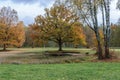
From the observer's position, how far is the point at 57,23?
55.6 metres

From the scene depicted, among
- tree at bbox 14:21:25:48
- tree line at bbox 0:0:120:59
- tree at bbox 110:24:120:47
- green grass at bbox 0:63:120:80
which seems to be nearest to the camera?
green grass at bbox 0:63:120:80

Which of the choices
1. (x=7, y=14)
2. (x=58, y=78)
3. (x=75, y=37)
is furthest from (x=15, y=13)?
(x=58, y=78)

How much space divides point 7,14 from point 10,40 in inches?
280

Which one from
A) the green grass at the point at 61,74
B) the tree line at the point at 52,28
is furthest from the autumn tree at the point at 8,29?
the green grass at the point at 61,74

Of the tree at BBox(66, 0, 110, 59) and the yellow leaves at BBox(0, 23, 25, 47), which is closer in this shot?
the tree at BBox(66, 0, 110, 59)

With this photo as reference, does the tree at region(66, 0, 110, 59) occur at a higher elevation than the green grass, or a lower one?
higher

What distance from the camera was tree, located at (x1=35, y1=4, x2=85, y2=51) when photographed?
54750 mm

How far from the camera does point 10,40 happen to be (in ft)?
209

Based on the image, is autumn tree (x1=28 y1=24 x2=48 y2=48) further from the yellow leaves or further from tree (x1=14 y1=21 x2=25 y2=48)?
the yellow leaves

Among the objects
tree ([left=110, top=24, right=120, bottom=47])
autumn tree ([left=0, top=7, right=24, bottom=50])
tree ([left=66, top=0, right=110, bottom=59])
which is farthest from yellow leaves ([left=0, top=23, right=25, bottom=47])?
tree ([left=66, top=0, right=110, bottom=59])

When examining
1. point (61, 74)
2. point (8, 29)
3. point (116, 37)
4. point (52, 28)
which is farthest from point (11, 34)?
point (61, 74)

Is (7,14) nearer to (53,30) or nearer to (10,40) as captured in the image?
(10,40)

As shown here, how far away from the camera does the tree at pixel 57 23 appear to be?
5475 centimetres

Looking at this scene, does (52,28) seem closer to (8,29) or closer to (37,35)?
(37,35)
